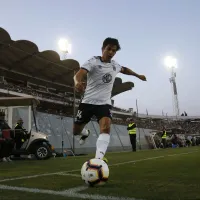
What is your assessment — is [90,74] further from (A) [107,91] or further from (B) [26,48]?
(B) [26,48]

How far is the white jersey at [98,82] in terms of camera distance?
436 centimetres

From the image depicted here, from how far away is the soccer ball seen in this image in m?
3.48

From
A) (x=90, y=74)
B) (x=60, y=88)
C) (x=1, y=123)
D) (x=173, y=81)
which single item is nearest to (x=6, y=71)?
(x=60, y=88)

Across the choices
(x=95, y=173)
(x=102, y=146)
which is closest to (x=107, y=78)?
(x=102, y=146)

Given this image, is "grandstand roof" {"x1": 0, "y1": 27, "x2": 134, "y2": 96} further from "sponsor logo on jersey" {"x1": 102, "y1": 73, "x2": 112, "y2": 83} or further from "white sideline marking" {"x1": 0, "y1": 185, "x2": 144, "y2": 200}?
"white sideline marking" {"x1": 0, "y1": 185, "x2": 144, "y2": 200}

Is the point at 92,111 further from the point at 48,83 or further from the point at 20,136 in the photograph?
the point at 48,83

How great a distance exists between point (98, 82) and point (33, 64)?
34.5 metres

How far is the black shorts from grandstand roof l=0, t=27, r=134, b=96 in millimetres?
27728

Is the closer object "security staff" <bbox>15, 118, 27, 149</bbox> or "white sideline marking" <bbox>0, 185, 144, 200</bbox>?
"white sideline marking" <bbox>0, 185, 144, 200</bbox>

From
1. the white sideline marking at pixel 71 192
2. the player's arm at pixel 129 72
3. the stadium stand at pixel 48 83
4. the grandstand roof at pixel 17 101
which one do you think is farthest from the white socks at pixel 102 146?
the stadium stand at pixel 48 83

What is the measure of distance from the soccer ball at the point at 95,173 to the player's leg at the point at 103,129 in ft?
0.71

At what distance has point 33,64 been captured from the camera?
37.5 m

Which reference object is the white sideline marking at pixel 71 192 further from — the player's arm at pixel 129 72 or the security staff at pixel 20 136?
the security staff at pixel 20 136

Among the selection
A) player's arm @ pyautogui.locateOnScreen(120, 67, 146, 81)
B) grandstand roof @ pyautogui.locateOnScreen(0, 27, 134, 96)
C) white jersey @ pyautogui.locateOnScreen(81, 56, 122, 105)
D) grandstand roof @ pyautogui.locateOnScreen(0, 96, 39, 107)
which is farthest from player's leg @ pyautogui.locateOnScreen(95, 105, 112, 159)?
grandstand roof @ pyautogui.locateOnScreen(0, 27, 134, 96)
